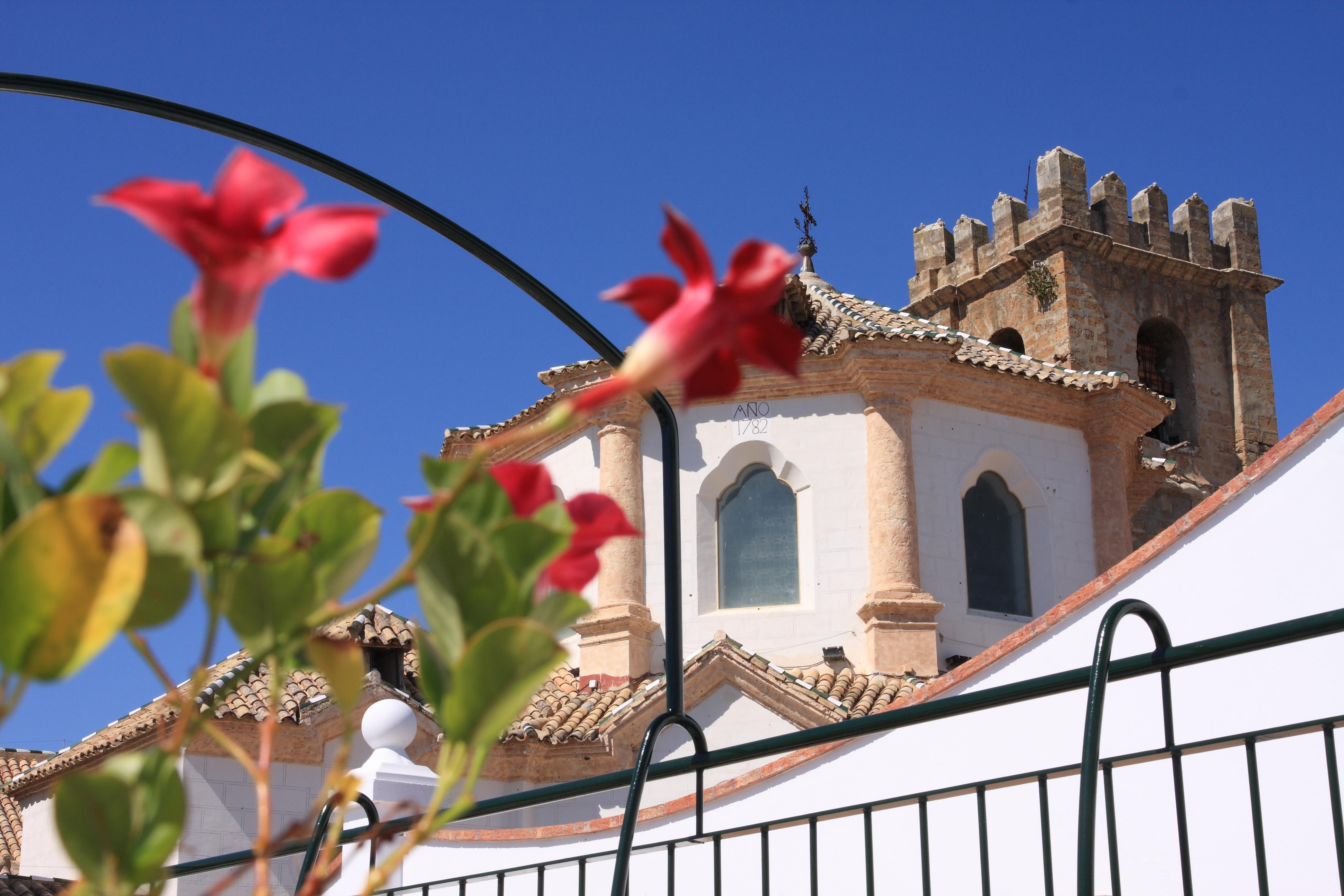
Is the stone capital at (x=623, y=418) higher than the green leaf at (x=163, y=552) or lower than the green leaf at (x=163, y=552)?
higher

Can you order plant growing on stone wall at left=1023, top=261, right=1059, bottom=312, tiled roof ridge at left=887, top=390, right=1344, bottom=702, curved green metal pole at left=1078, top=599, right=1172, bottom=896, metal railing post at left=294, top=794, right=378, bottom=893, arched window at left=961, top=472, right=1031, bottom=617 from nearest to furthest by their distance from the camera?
curved green metal pole at left=1078, top=599, right=1172, bottom=896 < metal railing post at left=294, top=794, right=378, bottom=893 < tiled roof ridge at left=887, top=390, right=1344, bottom=702 < arched window at left=961, top=472, right=1031, bottom=617 < plant growing on stone wall at left=1023, top=261, right=1059, bottom=312

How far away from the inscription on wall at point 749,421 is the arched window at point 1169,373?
16036mm

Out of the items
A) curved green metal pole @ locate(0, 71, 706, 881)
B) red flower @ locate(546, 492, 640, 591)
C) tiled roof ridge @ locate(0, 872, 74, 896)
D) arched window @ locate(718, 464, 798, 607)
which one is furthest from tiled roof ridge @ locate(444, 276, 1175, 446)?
red flower @ locate(546, 492, 640, 591)

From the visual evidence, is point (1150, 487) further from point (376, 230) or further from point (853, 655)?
point (376, 230)

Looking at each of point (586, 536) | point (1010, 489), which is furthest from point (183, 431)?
point (1010, 489)

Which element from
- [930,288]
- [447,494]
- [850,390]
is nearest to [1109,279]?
[930,288]

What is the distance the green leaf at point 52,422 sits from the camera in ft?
2.61

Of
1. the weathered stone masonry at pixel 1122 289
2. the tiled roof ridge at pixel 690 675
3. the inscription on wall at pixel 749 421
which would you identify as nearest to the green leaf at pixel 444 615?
the tiled roof ridge at pixel 690 675

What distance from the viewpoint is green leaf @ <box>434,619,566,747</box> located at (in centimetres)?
78

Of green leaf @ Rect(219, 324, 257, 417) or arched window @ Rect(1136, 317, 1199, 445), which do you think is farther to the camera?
arched window @ Rect(1136, 317, 1199, 445)

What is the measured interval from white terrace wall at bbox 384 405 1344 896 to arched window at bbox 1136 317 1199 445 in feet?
85.0

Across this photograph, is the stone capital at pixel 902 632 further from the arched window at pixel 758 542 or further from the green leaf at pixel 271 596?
the green leaf at pixel 271 596

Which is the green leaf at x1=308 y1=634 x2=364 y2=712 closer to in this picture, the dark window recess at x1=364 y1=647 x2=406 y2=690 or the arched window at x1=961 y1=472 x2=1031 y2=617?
the arched window at x1=961 y1=472 x2=1031 y2=617

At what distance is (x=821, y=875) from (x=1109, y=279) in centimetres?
2698
